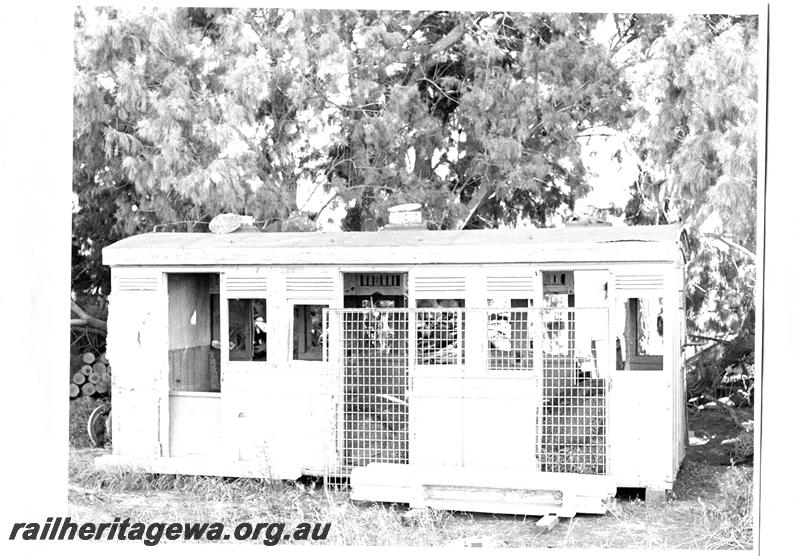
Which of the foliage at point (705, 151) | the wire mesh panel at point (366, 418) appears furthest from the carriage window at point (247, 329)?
the foliage at point (705, 151)

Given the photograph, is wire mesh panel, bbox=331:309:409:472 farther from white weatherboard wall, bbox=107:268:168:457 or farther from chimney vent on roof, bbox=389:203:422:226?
white weatherboard wall, bbox=107:268:168:457

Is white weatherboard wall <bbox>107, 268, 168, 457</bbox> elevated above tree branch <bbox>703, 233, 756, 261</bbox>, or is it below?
below

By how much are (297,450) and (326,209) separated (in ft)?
17.8

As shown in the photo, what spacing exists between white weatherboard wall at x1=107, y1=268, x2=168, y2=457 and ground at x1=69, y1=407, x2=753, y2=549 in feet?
1.12

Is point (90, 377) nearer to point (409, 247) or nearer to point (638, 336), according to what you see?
point (409, 247)

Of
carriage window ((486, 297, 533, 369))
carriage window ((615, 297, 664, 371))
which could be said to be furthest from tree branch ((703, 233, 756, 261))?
carriage window ((486, 297, 533, 369))

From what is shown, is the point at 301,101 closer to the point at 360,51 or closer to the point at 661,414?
the point at 360,51

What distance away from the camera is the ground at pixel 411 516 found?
718 cm

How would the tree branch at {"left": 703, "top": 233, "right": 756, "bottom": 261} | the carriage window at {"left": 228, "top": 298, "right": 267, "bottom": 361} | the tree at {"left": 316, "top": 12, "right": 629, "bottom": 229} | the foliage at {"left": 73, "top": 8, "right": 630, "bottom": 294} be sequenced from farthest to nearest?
the tree at {"left": 316, "top": 12, "right": 629, "bottom": 229}
the foliage at {"left": 73, "top": 8, "right": 630, "bottom": 294}
the tree branch at {"left": 703, "top": 233, "right": 756, "bottom": 261}
the carriage window at {"left": 228, "top": 298, "right": 267, "bottom": 361}

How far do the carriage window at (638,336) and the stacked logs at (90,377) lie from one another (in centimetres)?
578

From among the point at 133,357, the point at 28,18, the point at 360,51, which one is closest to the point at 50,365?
the point at 133,357

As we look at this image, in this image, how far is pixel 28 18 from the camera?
7.89m

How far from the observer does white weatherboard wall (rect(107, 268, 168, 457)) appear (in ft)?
27.7

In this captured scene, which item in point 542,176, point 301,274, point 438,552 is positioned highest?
point 542,176
